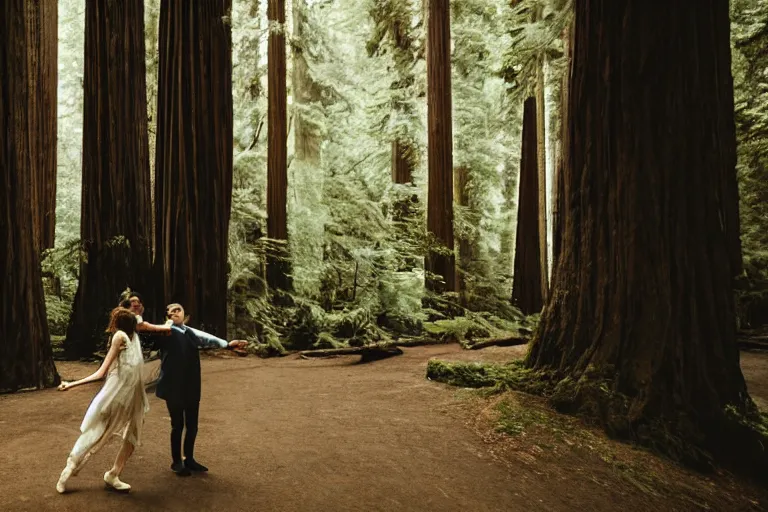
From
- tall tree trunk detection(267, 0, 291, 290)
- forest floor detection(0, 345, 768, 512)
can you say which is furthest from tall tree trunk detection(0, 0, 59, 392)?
tall tree trunk detection(267, 0, 291, 290)

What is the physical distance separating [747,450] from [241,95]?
53.7 ft

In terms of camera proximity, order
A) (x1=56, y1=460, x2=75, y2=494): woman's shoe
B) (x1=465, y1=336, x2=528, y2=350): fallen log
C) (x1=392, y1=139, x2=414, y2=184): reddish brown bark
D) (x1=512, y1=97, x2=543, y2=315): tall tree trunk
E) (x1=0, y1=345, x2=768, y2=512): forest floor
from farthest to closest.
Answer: (x1=392, y1=139, x2=414, y2=184): reddish brown bark
(x1=512, y1=97, x2=543, y2=315): tall tree trunk
(x1=465, y1=336, x2=528, y2=350): fallen log
(x1=0, y1=345, x2=768, y2=512): forest floor
(x1=56, y1=460, x2=75, y2=494): woman's shoe

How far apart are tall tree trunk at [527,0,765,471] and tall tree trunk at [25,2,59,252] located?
10.7 meters

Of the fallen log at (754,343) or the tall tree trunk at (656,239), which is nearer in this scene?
the tall tree trunk at (656,239)

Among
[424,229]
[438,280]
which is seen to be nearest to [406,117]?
[424,229]

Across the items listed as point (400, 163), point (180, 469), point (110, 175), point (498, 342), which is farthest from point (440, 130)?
point (180, 469)

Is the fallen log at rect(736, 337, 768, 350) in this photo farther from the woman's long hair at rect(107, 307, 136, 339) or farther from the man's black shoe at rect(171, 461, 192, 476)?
the woman's long hair at rect(107, 307, 136, 339)

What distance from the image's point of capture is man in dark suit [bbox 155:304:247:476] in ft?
14.0

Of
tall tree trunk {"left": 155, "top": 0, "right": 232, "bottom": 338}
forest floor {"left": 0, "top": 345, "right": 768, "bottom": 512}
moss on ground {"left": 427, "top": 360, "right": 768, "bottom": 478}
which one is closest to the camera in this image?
forest floor {"left": 0, "top": 345, "right": 768, "bottom": 512}

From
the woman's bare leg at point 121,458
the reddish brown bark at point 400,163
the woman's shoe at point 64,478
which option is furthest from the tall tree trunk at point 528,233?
the woman's shoe at point 64,478

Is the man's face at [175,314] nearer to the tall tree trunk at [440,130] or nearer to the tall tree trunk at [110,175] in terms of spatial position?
the tall tree trunk at [110,175]

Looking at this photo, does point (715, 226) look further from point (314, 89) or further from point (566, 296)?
point (314, 89)

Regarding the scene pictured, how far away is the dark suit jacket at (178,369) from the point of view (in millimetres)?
4250

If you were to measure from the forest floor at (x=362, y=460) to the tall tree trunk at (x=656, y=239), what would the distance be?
68cm
